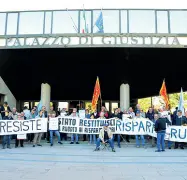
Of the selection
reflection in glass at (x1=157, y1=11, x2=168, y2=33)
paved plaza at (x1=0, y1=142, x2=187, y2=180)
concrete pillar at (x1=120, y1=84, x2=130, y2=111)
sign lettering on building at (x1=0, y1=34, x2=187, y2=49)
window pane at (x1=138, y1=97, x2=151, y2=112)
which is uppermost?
reflection in glass at (x1=157, y1=11, x2=168, y2=33)

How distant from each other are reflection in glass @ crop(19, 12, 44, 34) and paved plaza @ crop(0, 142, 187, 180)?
1049cm

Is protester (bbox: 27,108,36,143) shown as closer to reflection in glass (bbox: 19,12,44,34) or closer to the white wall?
reflection in glass (bbox: 19,12,44,34)

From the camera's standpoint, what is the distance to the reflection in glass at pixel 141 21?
58.7 feet

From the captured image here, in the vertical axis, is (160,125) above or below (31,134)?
above

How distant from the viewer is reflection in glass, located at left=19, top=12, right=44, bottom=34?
18562 millimetres

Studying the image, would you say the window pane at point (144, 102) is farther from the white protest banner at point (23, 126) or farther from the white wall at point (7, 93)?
the white protest banner at point (23, 126)

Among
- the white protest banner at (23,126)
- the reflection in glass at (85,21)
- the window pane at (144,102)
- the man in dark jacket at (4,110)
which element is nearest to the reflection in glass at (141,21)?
the reflection in glass at (85,21)

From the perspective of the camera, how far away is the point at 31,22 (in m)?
18.7

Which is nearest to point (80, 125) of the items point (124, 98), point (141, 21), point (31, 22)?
point (124, 98)

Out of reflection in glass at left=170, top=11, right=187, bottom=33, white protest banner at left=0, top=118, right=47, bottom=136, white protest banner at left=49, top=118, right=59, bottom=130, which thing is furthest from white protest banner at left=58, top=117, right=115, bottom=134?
reflection in glass at left=170, top=11, right=187, bottom=33

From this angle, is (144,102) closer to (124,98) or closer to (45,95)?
(124,98)

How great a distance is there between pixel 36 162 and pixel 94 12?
13.1 metres

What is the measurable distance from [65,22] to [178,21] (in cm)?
804

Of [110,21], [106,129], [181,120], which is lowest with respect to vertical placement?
[106,129]
